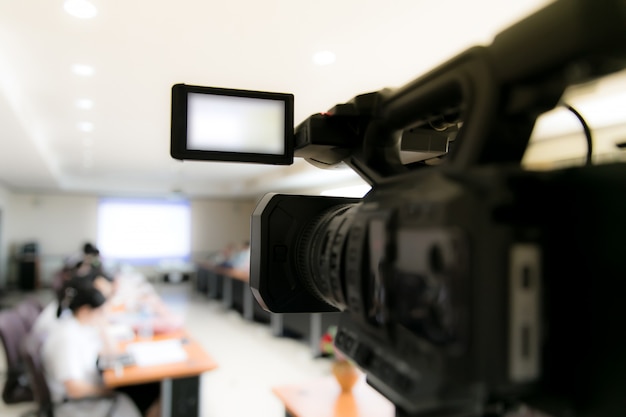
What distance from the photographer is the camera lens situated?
0.69 meters

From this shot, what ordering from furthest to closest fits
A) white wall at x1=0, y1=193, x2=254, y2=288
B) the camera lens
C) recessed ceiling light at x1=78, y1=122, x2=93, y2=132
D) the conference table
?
white wall at x1=0, y1=193, x2=254, y2=288, recessed ceiling light at x1=78, y1=122, x2=93, y2=132, the conference table, the camera lens

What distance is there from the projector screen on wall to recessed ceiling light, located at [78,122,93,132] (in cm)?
707

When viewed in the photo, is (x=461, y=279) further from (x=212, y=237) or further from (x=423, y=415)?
(x=212, y=237)

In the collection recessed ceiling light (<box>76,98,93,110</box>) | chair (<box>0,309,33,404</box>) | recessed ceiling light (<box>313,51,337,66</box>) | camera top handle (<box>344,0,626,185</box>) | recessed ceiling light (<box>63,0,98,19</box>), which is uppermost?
recessed ceiling light (<box>63,0,98,19</box>)

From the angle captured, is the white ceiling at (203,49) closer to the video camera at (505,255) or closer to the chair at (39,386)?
the video camera at (505,255)

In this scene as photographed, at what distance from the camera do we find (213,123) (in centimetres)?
84

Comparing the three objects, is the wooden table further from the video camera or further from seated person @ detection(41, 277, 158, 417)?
the video camera

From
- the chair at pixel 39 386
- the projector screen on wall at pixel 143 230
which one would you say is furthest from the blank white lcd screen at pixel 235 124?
the projector screen on wall at pixel 143 230

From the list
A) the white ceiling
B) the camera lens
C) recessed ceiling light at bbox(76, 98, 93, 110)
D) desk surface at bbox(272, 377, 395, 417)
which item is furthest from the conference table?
the camera lens

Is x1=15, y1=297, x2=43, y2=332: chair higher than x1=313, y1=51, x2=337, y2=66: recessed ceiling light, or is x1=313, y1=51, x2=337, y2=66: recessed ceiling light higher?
x1=313, y1=51, x2=337, y2=66: recessed ceiling light

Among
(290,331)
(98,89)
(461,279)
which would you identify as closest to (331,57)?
(98,89)

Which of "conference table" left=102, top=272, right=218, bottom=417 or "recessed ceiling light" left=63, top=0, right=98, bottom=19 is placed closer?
"recessed ceiling light" left=63, top=0, right=98, bottom=19

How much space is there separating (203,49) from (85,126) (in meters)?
2.78

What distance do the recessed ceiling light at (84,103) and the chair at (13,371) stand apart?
1.87 m
